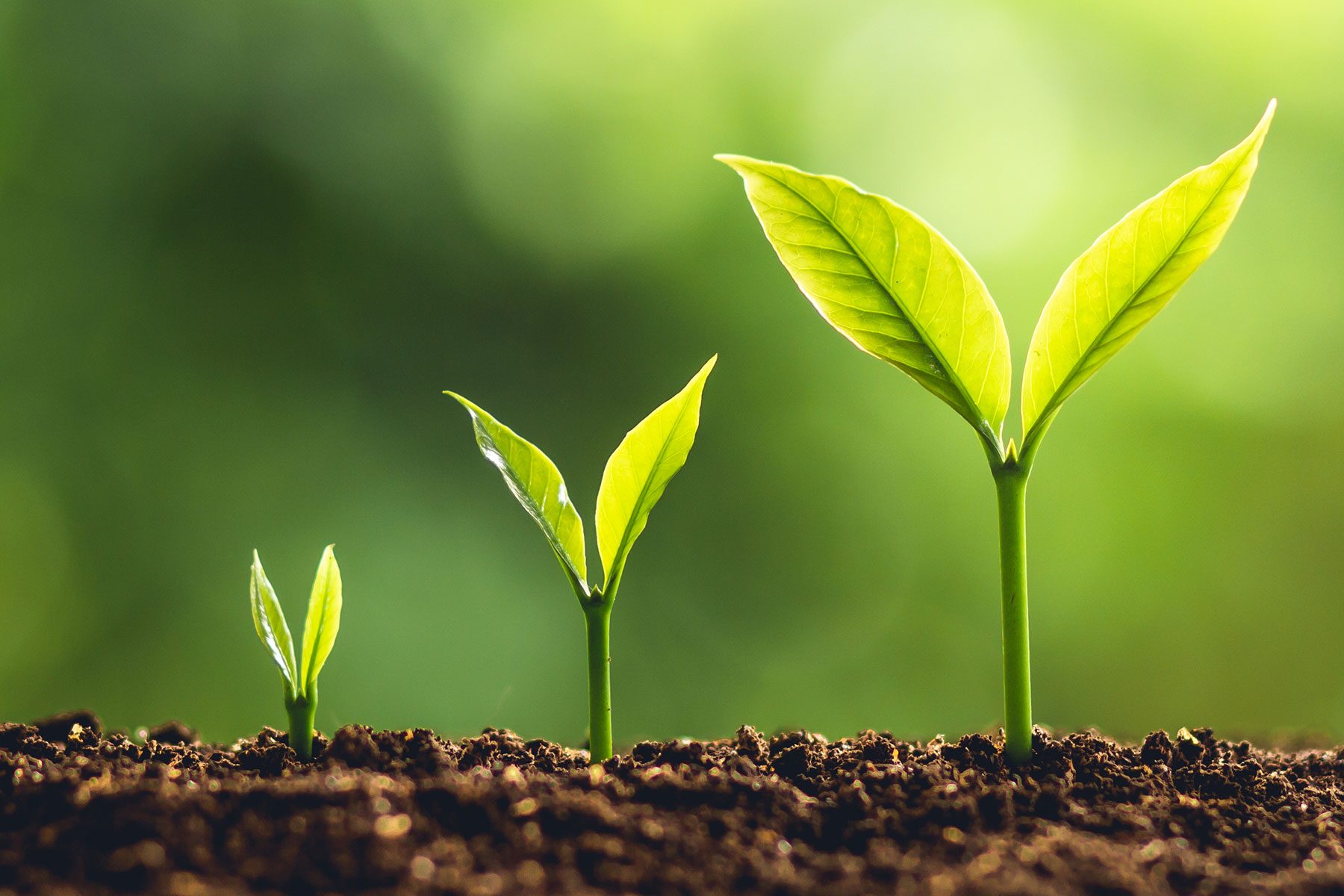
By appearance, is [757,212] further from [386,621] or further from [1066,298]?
[386,621]

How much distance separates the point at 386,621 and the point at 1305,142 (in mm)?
3937

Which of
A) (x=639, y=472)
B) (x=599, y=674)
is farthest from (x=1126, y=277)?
(x=599, y=674)

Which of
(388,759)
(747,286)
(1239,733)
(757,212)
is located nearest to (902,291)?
(757,212)

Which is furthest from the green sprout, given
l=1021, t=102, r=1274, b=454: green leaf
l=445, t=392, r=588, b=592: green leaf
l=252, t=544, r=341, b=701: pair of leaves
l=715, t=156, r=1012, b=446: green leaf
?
l=1021, t=102, r=1274, b=454: green leaf

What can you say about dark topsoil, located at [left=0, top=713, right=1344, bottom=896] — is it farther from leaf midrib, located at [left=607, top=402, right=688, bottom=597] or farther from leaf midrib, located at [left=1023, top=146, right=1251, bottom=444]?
leaf midrib, located at [left=1023, top=146, right=1251, bottom=444]

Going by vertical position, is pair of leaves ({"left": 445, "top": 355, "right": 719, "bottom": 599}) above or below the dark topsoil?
above

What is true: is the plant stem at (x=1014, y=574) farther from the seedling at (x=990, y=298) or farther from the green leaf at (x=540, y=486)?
the green leaf at (x=540, y=486)

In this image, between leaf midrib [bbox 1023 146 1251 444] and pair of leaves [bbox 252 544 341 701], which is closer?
leaf midrib [bbox 1023 146 1251 444]

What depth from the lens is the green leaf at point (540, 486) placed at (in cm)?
85

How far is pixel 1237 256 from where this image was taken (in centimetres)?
380

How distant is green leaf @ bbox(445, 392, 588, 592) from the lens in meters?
0.85

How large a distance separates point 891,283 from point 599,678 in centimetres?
41

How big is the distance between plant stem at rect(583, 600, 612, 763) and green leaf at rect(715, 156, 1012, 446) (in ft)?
1.03

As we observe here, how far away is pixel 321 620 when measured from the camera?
873mm
